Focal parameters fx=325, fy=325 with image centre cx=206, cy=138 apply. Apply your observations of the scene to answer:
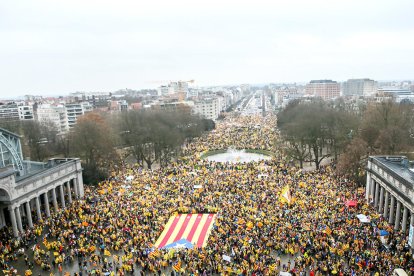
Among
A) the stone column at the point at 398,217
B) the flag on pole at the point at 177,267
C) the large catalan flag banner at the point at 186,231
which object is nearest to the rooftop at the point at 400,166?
the stone column at the point at 398,217

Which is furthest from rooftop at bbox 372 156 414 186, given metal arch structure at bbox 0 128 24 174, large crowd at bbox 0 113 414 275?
metal arch structure at bbox 0 128 24 174

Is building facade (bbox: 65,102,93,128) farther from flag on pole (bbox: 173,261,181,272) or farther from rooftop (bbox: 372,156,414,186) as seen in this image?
rooftop (bbox: 372,156,414,186)

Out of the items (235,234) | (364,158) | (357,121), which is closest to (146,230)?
(235,234)

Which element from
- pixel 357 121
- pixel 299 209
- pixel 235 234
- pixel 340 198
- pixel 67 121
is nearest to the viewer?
pixel 235 234

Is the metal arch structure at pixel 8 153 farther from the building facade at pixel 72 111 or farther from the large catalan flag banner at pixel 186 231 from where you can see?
the building facade at pixel 72 111

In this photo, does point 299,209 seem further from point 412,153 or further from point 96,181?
point 412,153

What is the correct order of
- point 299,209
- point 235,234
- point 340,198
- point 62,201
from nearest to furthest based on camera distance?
1. point 235,234
2. point 299,209
3. point 340,198
4. point 62,201

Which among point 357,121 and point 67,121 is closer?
point 357,121

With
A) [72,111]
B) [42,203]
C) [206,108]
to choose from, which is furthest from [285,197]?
[206,108]
